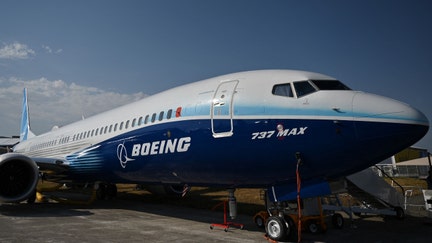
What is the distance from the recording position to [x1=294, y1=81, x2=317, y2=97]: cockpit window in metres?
6.71

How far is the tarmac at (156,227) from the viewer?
777cm

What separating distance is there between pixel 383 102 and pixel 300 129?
59.1 inches

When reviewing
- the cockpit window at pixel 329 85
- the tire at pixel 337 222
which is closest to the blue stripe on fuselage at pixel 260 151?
the cockpit window at pixel 329 85

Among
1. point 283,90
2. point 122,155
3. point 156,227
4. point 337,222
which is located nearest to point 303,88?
point 283,90

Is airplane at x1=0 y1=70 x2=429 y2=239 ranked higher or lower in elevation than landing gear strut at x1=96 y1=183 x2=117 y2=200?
higher

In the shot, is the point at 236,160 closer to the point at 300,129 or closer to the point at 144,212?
the point at 300,129

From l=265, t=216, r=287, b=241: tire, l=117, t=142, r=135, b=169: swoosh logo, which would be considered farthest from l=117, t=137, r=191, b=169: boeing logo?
l=265, t=216, r=287, b=241: tire

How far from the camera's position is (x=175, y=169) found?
8.63 meters

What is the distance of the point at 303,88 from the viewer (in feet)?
22.3

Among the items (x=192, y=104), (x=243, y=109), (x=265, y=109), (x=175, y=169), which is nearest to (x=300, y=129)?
(x=265, y=109)

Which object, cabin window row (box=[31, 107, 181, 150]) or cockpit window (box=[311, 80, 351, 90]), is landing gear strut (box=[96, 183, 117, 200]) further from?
cockpit window (box=[311, 80, 351, 90])

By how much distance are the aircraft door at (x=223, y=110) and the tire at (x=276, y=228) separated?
79.2 inches

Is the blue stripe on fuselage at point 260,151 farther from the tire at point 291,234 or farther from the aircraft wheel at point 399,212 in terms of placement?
the aircraft wheel at point 399,212

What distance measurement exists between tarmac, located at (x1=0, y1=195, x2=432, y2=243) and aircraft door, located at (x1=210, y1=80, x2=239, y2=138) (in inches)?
95.3
